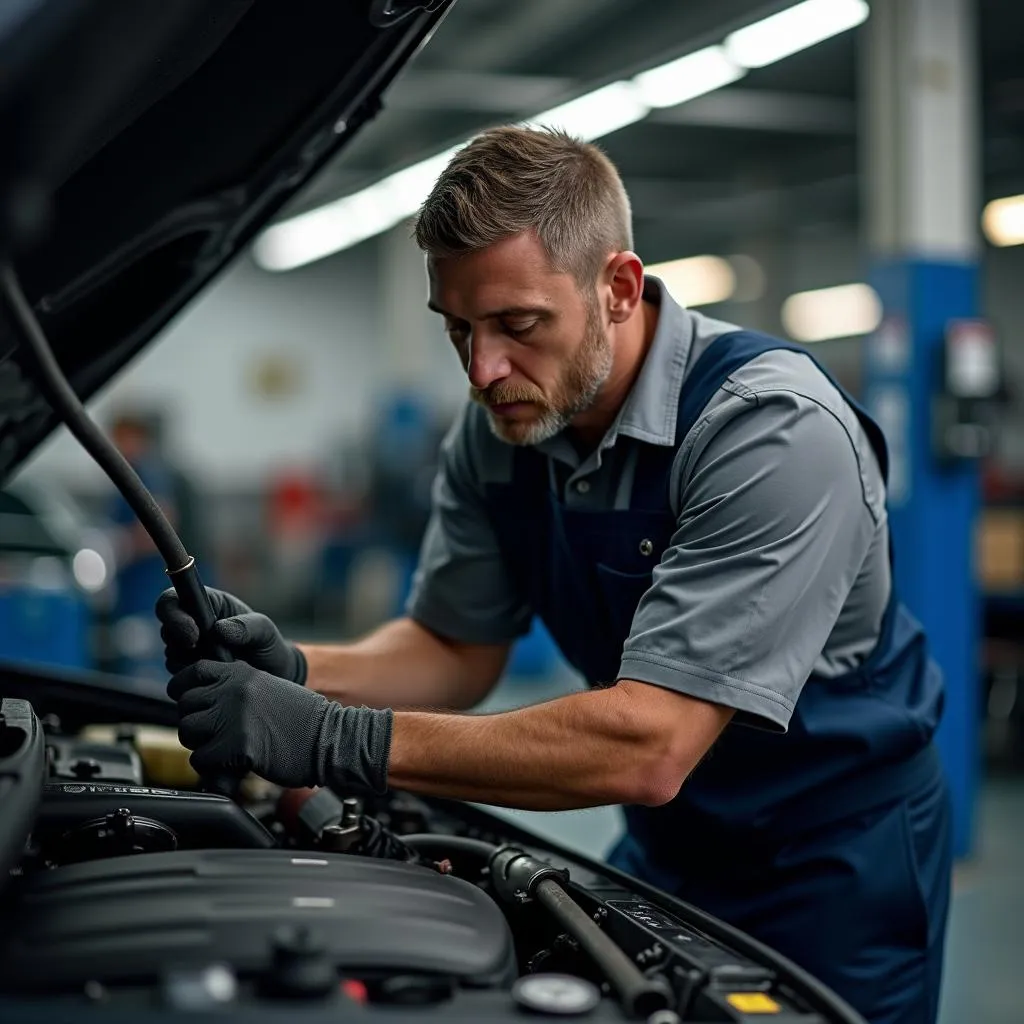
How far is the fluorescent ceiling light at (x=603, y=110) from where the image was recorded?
5.09 meters

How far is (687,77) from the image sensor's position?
16.0 ft

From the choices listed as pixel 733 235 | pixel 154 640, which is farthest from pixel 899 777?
pixel 733 235

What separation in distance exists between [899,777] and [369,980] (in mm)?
758

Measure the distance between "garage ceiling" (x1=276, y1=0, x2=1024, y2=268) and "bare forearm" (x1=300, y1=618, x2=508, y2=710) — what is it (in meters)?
2.94

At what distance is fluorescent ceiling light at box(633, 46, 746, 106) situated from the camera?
15.0ft

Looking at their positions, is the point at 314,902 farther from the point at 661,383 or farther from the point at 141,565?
the point at 141,565

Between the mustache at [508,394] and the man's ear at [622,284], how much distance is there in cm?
13

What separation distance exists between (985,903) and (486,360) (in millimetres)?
2765

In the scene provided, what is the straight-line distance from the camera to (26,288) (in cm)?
134

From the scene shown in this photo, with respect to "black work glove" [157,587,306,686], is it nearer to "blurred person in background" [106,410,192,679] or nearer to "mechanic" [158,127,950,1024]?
"mechanic" [158,127,950,1024]

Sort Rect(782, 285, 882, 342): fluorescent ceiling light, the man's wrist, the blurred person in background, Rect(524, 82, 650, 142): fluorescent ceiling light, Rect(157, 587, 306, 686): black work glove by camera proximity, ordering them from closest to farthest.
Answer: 1. Rect(157, 587, 306, 686): black work glove
2. the man's wrist
3. Rect(524, 82, 650, 142): fluorescent ceiling light
4. the blurred person in background
5. Rect(782, 285, 882, 342): fluorescent ceiling light

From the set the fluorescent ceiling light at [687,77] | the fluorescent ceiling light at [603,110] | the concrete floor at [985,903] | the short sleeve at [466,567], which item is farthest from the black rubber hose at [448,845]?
the fluorescent ceiling light at [603,110]

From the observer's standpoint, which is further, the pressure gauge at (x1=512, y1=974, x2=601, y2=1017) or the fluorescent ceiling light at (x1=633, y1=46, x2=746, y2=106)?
the fluorescent ceiling light at (x1=633, y1=46, x2=746, y2=106)

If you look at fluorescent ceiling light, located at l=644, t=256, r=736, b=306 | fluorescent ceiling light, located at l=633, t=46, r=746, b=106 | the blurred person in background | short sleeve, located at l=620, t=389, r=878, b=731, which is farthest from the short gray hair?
fluorescent ceiling light, located at l=644, t=256, r=736, b=306
